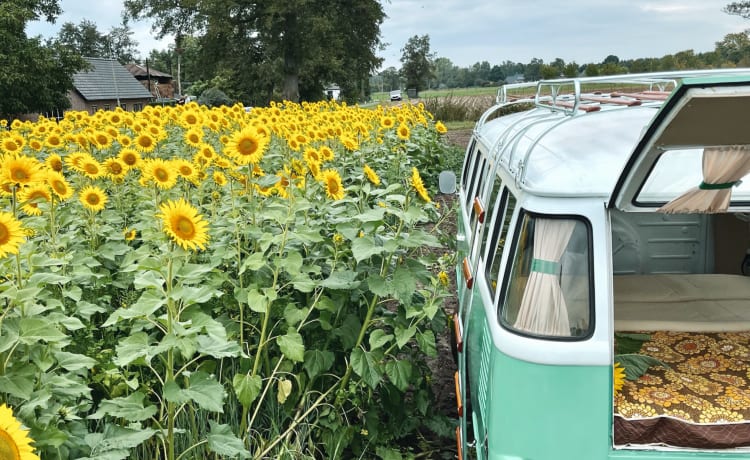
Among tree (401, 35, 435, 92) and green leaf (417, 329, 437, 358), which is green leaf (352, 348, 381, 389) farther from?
tree (401, 35, 435, 92)

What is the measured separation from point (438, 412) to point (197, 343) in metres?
2.00

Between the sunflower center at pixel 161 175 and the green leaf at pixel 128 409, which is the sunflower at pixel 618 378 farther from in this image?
the sunflower center at pixel 161 175

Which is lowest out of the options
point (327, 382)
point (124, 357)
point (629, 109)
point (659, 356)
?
point (327, 382)

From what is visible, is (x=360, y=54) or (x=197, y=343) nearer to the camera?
(x=197, y=343)

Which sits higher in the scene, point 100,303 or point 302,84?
point 302,84

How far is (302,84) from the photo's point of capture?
4606cm

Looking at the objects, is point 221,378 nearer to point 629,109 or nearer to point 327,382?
point 327,382

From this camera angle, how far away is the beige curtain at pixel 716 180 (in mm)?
2068

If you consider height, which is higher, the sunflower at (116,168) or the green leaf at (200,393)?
the sunflower at (116,168)

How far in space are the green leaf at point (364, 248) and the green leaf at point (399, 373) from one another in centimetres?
61

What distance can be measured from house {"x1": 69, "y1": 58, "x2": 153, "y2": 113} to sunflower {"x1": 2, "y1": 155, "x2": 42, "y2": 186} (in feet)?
200

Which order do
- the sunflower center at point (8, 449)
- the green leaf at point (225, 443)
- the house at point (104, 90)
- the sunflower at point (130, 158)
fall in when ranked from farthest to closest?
the house at point (104, 90) < the sunflower at point (130, 158) < the green leaf at point (225, 443) < the sunflower center at point (8, 449)

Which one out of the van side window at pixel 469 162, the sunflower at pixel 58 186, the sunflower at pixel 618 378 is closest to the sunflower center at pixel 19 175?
the sunflower at pixel 58 186

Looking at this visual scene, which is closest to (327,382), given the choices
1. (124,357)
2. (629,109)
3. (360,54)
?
(124,357)
